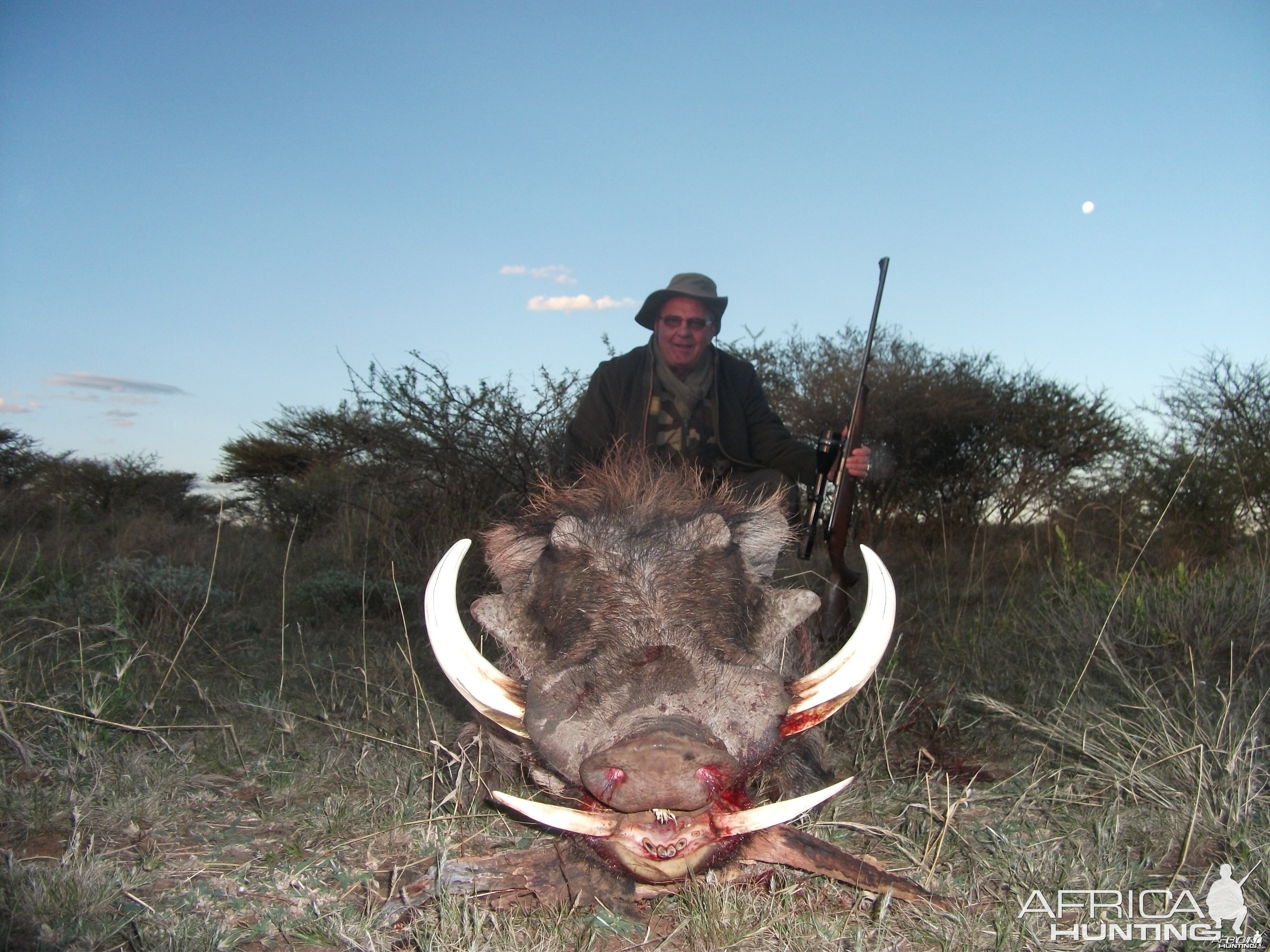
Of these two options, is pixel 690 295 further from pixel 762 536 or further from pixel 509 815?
pixel 509 815

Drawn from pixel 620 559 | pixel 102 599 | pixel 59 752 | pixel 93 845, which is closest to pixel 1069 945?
pixel 620 559

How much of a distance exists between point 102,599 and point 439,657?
12.5 feet

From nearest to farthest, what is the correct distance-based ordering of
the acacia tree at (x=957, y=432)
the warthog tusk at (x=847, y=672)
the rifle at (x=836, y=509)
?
the warthog tusk at (x=847, y=672)
the rifle at (x=836, y=509)
the acacia tree at (x=957, y=432)

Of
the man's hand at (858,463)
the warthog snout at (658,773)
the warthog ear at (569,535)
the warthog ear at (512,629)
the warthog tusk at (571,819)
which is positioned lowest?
the warthog tusk at (571,819)

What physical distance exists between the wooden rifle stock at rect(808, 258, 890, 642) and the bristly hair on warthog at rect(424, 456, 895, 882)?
1806 mm

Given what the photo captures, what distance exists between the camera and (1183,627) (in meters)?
3.52

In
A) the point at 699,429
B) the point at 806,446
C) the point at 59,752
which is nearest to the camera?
the point at 59,752

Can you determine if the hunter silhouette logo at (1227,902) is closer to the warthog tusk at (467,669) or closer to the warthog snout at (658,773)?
the warthog snout at (658,773)

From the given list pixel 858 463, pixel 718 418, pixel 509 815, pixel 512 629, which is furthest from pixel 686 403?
pixel 509 815

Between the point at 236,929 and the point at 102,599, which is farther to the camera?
the point at 102,599

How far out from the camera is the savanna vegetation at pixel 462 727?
5.89 feet

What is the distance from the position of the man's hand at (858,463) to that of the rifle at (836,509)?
21mm

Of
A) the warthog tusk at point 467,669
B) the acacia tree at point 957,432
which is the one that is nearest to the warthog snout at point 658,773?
the warthog tusk at point 467,669

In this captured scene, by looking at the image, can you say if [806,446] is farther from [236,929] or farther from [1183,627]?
[236,929]
